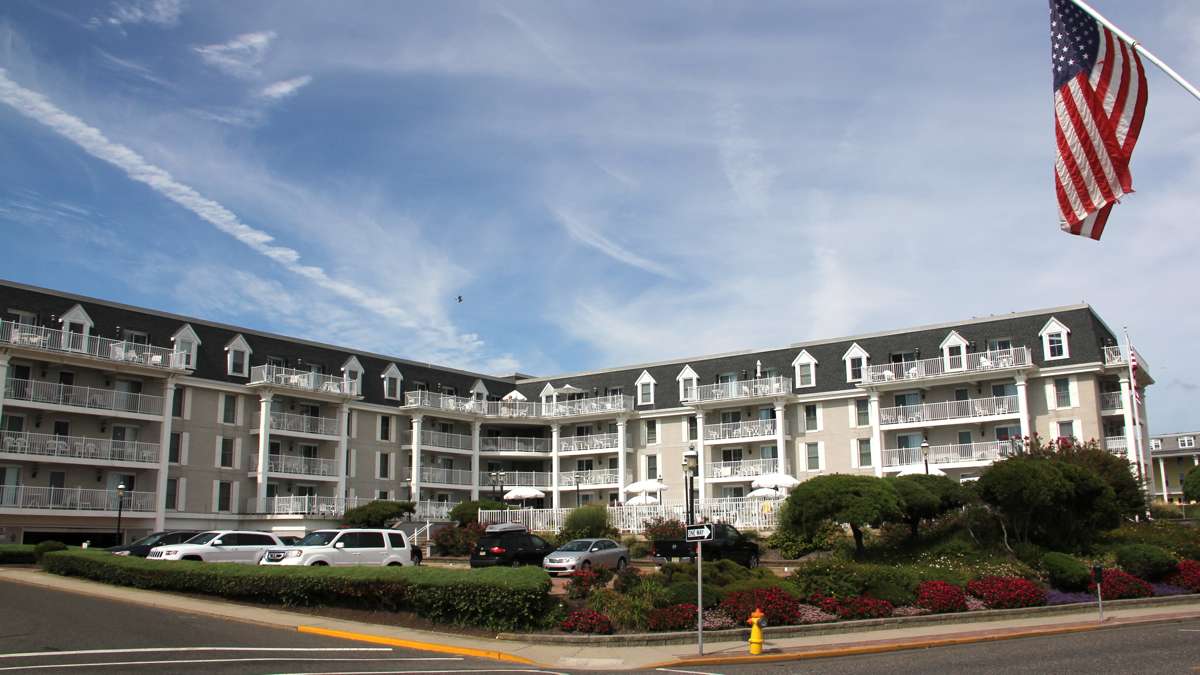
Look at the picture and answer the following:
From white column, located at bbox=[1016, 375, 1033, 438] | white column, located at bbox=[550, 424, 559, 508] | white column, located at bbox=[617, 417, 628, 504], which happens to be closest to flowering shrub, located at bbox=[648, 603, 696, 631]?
white column, located at bbox=[1016, 375, 1033, 438]

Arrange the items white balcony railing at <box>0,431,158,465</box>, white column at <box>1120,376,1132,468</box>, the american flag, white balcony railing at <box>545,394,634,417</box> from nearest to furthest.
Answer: the american flag
white balcony railing at <box>0,431,158,465</box>
white column at <box>1120,376,1132,468</box>
white balcony railing at <box>545,394,634,417</box>

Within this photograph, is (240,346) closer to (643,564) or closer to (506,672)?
(643,564)

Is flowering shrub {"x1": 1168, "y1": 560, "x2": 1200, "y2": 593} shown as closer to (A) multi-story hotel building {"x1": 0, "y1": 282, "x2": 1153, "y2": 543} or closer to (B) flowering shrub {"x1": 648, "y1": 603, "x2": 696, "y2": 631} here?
(B) flowering shrub {"x1": 648, "y1": 603, "x2": 696, "y2": 631}

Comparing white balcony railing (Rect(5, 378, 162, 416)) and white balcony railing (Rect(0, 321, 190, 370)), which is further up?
white balcony railing (Rect(0, 321, 190, 370))

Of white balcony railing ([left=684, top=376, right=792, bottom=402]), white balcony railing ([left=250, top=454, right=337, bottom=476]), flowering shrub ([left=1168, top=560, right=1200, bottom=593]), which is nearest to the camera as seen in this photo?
flowering shrub ([left=1168, top=560, right=1200, bottom=593])

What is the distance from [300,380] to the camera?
54.7m

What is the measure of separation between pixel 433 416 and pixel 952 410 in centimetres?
3177

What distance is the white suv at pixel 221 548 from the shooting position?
96.2 ft

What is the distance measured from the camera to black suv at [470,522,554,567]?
33.0 metres

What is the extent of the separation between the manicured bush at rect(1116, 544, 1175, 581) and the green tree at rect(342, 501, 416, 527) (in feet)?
108

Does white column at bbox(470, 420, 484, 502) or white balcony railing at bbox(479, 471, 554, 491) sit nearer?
white column at bbox(470, 420, 484, 502)

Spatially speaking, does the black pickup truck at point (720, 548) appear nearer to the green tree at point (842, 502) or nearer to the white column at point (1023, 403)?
the green tree at point (842, 502)

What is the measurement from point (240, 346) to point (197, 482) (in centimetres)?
787

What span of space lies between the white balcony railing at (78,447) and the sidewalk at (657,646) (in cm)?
2277
